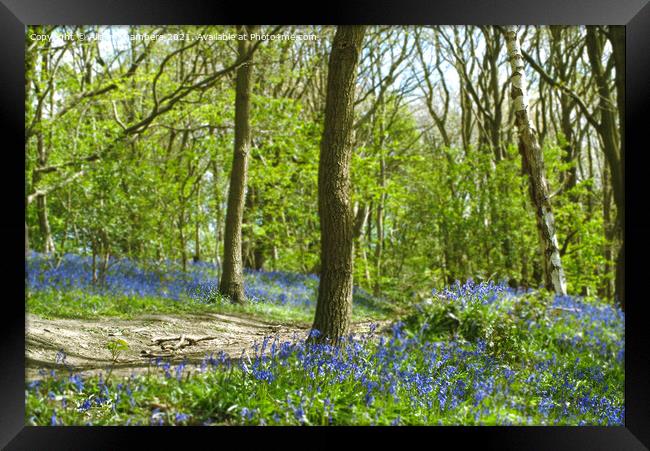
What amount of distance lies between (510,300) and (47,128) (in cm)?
506

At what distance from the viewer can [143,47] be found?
620 cm

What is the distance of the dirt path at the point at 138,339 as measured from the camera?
4.07m

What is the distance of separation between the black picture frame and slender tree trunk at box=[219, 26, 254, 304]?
2.38m

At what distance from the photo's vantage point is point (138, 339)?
4.46 m

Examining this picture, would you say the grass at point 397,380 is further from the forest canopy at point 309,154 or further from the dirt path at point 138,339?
the forest canopy at point 309,154

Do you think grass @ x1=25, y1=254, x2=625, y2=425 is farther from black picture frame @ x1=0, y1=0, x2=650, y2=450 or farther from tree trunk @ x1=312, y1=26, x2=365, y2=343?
tree trunk @ x1=312, y1=26, x2=365, y2=343

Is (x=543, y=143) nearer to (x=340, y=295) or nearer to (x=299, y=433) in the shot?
(x=340, y=295)

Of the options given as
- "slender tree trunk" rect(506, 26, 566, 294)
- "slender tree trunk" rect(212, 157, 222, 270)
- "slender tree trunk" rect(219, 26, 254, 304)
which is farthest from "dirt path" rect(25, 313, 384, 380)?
"slender tree trunk" rect(506, 26, 566, 294)

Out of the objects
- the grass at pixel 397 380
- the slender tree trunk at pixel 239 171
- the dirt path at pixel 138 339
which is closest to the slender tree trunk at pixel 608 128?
the grass at pixel 397 380
